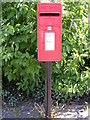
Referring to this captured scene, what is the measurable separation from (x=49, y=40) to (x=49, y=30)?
118 mm

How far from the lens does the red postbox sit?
118 inches

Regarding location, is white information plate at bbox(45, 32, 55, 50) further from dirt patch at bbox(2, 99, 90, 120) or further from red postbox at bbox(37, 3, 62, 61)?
dirt patch at bbox(2, 99, 90, 120)

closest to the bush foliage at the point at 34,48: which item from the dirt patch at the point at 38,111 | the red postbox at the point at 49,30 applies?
the dirt patch at the point at 38,111

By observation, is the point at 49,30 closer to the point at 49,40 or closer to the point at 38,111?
the point at 49,40

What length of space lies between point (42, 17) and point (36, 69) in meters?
0.95

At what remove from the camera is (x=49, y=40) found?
3045 mm

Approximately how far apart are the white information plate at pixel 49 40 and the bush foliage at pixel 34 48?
24.0 inches

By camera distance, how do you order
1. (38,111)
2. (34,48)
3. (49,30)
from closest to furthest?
(49,30) → (38,111) → (34,48)

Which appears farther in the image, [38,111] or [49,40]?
[38,111]

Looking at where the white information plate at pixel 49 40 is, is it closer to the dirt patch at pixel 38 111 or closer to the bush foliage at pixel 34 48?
the bush foliage at pixel 34 48

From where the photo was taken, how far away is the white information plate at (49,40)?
9.92ft

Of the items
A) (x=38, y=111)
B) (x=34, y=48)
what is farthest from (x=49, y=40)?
(x=38, y=111)

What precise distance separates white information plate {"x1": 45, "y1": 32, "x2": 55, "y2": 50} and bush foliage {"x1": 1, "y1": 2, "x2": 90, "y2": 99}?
2.00 feet

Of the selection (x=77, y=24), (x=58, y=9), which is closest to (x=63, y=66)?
(x=77, y=24)
